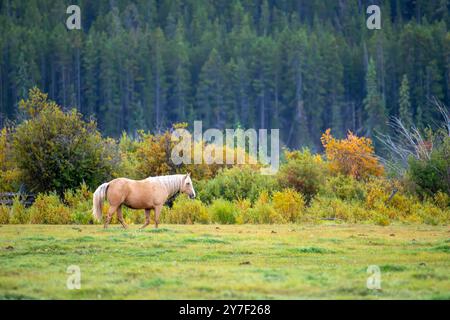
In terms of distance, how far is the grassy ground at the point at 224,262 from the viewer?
14.6 m

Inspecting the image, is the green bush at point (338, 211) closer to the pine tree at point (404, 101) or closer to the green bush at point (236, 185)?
the green bush at point (236, 185)

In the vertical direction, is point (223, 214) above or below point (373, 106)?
below

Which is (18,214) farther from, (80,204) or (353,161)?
(353,161)

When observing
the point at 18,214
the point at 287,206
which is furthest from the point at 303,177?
the point at 18,214

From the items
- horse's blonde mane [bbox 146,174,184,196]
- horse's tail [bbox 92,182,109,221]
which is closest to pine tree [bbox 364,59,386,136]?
horse's blonde mane [bbox 146,174,184,196]

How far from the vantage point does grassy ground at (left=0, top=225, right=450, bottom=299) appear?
14.6 m

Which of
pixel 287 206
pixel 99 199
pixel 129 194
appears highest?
pixel 129 194

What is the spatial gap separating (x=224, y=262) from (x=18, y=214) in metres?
12.1

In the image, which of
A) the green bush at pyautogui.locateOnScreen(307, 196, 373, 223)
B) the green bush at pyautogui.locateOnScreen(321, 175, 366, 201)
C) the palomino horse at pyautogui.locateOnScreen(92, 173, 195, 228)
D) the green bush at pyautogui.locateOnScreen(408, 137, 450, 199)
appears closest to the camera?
the palomino horse at pyautogui.locateOnScreen(92, 173, 195, 228)

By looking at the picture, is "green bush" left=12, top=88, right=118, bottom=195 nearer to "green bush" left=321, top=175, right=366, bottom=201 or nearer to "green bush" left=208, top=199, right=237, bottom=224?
"green bush" left=208, top=199, right=237, bottom=224

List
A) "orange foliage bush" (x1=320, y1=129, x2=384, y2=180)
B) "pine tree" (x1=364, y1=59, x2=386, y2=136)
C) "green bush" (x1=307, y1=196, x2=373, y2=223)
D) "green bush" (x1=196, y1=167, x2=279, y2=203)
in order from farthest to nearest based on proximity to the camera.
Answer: "pine tree" (x1=364, y1=59, x2=386, y2=136), "orange foliage bush" (x1=320, y1=129, x2=384, y2=180), "green bush" (x1=196, y1=167, x2=279, y2=203), "green bush" (x1=307, y1=196, x2=373, y2=223)

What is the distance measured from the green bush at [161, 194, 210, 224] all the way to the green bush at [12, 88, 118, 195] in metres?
4.44

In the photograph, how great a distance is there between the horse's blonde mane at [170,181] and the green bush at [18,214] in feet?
19.1

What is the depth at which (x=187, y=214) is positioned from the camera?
28.3 meters
